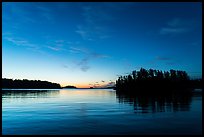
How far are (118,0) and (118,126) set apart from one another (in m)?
20.2

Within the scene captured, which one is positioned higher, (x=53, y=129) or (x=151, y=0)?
(x=151, y=0)

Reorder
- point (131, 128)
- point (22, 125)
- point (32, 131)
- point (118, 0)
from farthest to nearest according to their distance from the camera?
1. point (22, 125)
2. point (131, 128)
3. point (32, 131)
4. point (118, 0)

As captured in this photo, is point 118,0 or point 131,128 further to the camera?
point 131,128

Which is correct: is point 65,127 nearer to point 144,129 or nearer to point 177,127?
point 144,129

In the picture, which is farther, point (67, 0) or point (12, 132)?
point (12, 132)

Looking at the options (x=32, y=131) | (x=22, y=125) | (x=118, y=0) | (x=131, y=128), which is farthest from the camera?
(x=22, y=125)

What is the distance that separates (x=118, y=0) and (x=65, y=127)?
68.5 ft

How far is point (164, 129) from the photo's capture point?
29656mm

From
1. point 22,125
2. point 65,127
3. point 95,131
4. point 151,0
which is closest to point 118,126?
point 95,131

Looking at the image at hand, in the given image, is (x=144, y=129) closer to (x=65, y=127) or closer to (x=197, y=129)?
(x=197, y=129)

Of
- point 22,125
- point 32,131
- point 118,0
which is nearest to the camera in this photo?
point 118,0

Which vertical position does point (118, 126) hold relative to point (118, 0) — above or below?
below

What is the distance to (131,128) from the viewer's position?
3016 centimetres

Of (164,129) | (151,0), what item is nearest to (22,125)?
(164,129)
